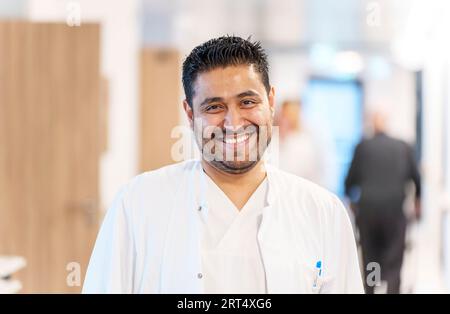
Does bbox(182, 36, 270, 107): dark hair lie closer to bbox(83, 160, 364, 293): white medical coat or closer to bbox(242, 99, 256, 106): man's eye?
bbox(242, 99, 256, 106): man's eye

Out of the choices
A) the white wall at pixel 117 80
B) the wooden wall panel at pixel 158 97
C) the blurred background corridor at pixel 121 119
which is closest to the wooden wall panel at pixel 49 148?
the blurred background corridor at pixel 121 119

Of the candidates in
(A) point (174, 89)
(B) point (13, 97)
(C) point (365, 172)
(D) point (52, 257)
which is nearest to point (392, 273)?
(C) point (365, 172)

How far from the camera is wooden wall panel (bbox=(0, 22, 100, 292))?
3.08 metres

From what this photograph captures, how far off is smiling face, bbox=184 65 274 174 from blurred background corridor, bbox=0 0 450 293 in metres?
0.27

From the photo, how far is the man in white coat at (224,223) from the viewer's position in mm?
1316

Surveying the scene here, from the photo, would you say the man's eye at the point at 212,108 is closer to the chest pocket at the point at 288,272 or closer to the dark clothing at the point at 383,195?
the chest pocket at the point at 288,272

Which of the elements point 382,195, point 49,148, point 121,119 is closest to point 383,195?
point 382,195

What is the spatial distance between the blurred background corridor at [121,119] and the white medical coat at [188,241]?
1.26 ft

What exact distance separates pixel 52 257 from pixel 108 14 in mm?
1640

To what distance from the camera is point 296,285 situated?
1.33 metres

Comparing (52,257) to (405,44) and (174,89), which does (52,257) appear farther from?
(405,44)

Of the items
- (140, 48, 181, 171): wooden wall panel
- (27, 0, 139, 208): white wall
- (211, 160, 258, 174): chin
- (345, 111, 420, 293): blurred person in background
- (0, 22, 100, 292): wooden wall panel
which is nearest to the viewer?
(211, 160, 258, 174): chin

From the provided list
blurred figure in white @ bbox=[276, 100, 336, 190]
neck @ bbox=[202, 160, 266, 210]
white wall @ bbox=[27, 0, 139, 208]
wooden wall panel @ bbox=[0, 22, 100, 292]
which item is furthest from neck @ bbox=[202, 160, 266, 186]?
blurred figure in white @ bbox=[276, 100, 336, 190]

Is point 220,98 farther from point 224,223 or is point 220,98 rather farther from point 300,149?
point 300,149
